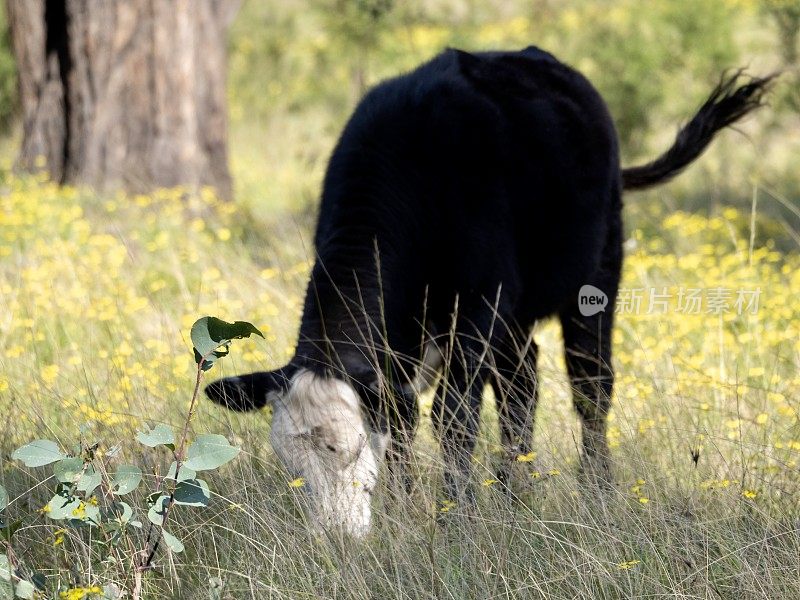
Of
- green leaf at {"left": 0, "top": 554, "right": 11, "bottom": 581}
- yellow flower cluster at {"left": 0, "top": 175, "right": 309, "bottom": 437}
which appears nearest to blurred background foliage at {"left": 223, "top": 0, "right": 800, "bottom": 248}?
yellow flower cluster at {"left": 0, "top": 175, "right": 309, "bottom": 437}

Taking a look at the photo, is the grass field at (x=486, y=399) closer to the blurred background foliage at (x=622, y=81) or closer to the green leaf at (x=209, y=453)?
the blurred background foliage at (x=622, y=81)

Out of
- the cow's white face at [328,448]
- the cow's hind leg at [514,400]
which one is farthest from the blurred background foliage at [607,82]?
the cow's white face at [328,448]

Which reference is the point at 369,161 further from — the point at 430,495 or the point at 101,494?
the point at 101,494

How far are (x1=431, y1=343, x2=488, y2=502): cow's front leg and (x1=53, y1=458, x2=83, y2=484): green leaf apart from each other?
1182 millimetres

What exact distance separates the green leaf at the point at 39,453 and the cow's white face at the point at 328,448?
830 mm

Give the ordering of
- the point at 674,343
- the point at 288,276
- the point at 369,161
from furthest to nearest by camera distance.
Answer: the point at 288,276
the point at 674,343
the point at 369,161

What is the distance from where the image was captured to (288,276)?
611cm

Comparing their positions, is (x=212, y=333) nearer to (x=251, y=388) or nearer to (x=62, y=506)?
(x=62, y=506)

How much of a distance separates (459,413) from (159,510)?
1.52 metres

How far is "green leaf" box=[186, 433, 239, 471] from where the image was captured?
2.85 metres

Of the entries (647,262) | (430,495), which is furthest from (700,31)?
(430,495)

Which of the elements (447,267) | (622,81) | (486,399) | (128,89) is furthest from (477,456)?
(622,81)

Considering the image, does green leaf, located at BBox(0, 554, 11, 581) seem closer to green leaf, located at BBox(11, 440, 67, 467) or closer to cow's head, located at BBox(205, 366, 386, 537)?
green leaf, located at BBox(11, 440, 67, 467)

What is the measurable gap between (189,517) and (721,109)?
144 inches
